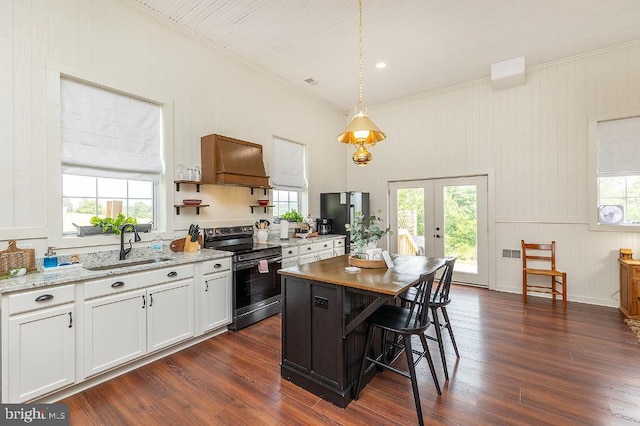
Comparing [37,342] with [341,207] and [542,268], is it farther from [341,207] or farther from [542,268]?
[542,268]

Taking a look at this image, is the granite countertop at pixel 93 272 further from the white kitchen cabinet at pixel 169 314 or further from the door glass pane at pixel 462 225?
the door glass pane at pixel 462 225

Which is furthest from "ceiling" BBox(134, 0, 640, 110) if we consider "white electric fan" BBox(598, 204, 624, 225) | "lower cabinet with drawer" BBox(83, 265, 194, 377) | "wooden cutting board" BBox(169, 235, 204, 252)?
"lower cabinet with drawer" BBox(83, 265, 194, 377)

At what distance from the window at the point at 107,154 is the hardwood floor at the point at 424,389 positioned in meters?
1.72

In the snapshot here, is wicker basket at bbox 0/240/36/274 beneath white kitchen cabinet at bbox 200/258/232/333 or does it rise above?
above

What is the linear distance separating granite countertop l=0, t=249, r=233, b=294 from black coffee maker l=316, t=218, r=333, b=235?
257cm

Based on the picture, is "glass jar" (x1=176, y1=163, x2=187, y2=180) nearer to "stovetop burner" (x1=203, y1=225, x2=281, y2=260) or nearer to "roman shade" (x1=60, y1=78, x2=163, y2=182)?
"roman shade" (x1=60, y1=78, x2=163, y2=182)

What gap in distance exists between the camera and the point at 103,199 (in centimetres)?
317

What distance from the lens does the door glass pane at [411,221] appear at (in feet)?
19.2

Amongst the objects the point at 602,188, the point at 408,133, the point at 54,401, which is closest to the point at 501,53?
the point at 408,133

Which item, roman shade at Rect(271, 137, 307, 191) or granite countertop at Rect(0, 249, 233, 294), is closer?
granite countertop at Rect(0, 249, 233, 294)

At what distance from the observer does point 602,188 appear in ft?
14.1

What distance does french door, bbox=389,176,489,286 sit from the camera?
5293mm

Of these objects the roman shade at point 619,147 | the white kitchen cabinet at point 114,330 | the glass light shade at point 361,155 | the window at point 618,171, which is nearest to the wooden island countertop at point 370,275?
the glass light shade at point 361,155

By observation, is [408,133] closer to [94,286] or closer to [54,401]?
[94,286]
